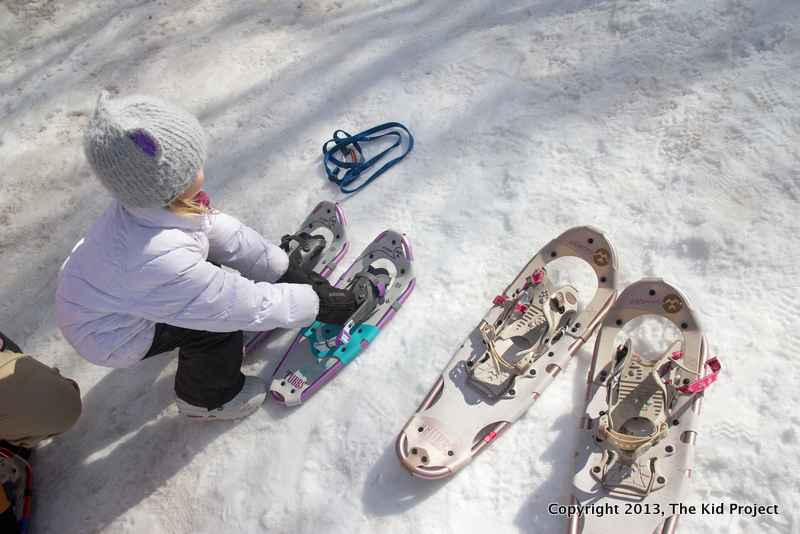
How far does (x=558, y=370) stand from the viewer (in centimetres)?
199

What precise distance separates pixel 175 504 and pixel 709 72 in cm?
329

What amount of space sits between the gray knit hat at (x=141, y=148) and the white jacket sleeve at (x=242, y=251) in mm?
517

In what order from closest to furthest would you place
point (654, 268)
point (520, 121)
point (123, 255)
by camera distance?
point (123, 255) → point (654, 268) → point (520, 121)

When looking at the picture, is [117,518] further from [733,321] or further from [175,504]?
[733,321]

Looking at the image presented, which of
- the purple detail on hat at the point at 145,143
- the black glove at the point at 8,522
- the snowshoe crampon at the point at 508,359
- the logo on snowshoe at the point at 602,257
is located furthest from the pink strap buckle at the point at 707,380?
the black glove at the point at 8,522

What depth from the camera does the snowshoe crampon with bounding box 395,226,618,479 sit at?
1902 mm

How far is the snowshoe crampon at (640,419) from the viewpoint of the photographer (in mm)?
1678

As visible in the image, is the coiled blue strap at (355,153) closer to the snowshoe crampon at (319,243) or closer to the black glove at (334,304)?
the snowshoe crampon at (319,243)

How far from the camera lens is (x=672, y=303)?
6.34ft

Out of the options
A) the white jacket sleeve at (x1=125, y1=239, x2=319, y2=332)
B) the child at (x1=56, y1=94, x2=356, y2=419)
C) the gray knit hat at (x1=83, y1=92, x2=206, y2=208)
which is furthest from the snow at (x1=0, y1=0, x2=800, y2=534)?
the gray knit hat at (x1=83, y1=92, x2=206, y2=208)

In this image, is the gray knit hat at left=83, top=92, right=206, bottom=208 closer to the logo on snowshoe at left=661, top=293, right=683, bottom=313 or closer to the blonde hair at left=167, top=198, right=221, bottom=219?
the blonde hair at left=167, top=198, right=221, bottom=219

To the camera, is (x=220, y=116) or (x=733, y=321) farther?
(x=220, y=116)

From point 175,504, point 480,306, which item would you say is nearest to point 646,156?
point 480,306

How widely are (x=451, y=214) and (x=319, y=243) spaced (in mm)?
698
